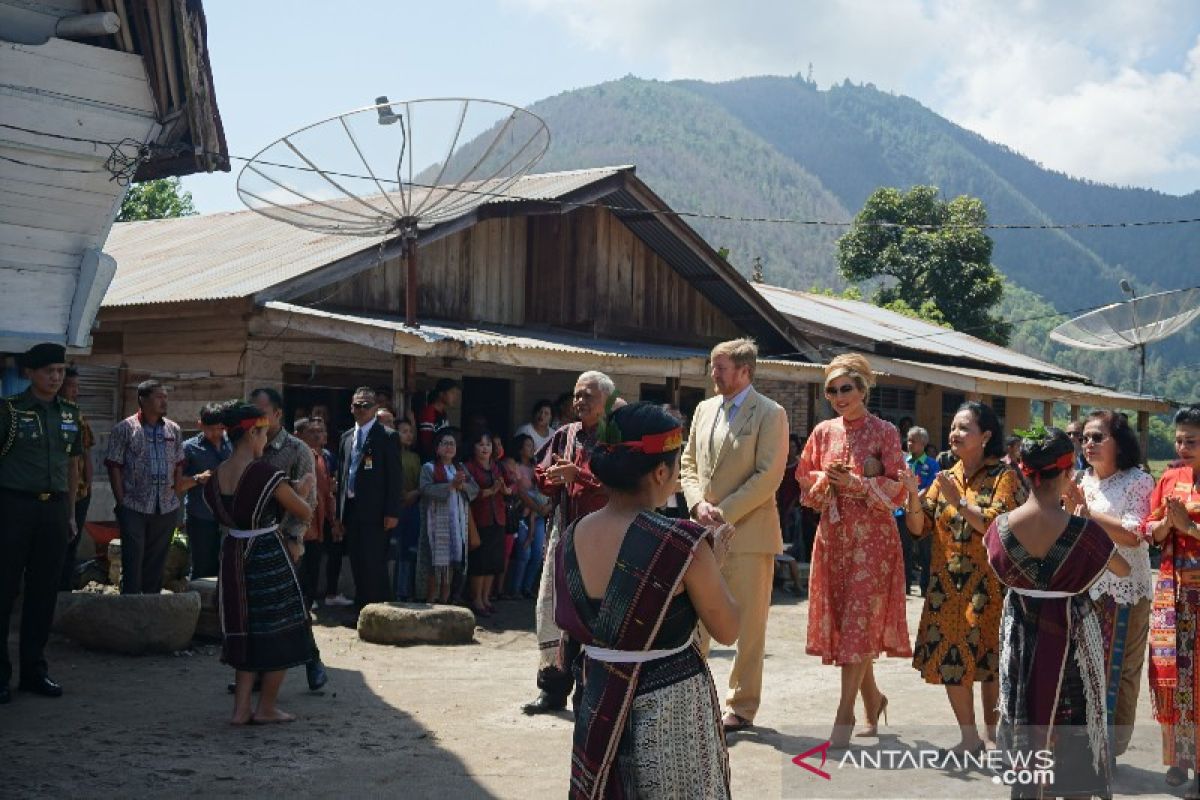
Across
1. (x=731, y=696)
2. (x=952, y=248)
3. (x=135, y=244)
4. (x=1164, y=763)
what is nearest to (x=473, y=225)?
(x=135, y=244)

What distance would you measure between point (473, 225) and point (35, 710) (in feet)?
29.6

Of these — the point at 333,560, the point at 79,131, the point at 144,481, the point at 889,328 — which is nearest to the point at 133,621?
the point at 144,481

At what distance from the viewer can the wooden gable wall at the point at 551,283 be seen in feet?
48.1

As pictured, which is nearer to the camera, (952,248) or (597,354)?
(597,354)

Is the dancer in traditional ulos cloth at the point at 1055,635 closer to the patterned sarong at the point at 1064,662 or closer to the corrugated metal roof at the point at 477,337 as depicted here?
the patterned sarong at the point at 1064,662

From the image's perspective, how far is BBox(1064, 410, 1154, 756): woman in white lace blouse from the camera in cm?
640

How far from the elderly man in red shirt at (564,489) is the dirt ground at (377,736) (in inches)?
7.2

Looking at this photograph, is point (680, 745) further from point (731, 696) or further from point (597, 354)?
point (597, 354)

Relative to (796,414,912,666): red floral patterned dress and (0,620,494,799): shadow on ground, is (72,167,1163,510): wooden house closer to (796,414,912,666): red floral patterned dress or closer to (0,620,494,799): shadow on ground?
(0,620,494,799): shadow on ground

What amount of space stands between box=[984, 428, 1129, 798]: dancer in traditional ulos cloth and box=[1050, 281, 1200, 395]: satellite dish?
21587 millimetres

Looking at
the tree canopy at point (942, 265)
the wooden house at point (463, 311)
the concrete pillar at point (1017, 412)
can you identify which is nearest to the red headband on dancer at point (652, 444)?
the wooden house at point (463, 311)

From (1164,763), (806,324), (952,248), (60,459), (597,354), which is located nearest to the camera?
(1164,763)

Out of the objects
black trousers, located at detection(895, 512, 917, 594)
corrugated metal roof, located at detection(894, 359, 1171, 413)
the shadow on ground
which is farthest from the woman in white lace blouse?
corrugated metal roof, located at detection(894, 359, 1171, 413)

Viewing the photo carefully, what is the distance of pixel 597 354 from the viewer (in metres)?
13.2
